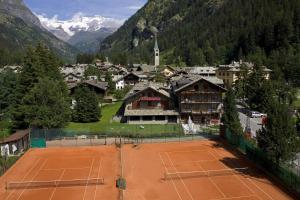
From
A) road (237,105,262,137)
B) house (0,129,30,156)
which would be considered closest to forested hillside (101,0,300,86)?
road (237,105,262,137)

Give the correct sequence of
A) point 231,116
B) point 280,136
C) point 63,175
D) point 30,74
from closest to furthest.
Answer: point 280,136 < point 63,175 < point 231,116 < point 30,74

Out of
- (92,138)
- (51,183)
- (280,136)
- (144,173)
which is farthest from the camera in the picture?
(92,138)

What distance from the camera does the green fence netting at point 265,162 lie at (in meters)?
33.1

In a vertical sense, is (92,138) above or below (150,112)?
below

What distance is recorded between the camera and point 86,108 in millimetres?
65875

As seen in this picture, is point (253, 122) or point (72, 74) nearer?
point (253, 122)

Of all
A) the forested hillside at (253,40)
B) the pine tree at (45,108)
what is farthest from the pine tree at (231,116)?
the forested hillside at (253,40)

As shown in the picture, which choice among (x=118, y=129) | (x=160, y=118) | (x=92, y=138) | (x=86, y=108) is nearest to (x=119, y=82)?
(x=86, y=108)

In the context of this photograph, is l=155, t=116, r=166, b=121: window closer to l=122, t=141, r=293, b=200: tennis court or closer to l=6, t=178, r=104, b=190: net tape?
l=122, t=141, r=293, b=200: tennis court

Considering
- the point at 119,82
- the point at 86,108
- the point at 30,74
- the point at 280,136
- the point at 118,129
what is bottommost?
the point at 118,129

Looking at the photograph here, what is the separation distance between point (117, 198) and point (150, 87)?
115 ft

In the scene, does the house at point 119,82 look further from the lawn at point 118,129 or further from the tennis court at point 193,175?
the tennis court at point 193,175

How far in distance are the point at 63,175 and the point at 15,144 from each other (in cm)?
1238

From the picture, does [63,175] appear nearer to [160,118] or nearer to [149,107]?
[160,118]
